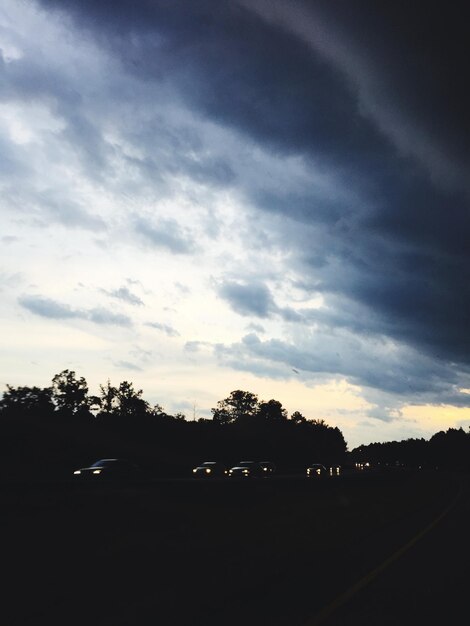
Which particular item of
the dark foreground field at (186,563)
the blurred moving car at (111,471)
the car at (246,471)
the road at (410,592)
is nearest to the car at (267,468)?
the car at (246,471)

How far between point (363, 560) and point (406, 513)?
12.3 metres

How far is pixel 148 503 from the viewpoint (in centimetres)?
2039

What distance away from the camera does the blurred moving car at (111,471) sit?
3431cm

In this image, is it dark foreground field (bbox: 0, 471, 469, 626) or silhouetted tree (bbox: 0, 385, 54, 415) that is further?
silhouetted tree (bbox: 0, 385, 54, 415)

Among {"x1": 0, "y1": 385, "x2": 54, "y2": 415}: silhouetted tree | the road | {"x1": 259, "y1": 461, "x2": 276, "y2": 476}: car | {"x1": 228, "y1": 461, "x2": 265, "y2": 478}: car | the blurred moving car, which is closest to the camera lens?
the road

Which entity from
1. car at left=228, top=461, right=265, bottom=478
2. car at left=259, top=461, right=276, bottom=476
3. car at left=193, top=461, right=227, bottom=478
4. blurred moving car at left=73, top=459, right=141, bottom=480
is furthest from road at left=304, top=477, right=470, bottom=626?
car at left=259, top=461, right=276, bottom=476

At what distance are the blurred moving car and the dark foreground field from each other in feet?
49.4

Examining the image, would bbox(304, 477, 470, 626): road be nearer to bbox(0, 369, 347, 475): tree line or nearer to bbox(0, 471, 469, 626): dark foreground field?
Answer: bbox(0, 471, 469, 626): dark foreground field

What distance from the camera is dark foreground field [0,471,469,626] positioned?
25.9 feet

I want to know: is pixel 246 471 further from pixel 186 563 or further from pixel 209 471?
pixel 186 563

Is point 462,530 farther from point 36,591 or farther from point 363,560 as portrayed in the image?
point 36,591

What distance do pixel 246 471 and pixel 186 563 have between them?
41.5 meters

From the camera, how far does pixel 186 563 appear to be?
11.4 meters

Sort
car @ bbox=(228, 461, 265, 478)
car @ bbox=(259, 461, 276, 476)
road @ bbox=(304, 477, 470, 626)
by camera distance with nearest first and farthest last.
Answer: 1. road @ bbox=(304, 477, 470, 626)
2. car @ bbox=(228, 461, 265, 478)
3. car @ bbox=(259, 461, 276, 476)
